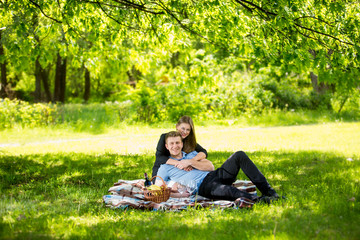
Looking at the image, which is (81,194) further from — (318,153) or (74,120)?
(74,120)

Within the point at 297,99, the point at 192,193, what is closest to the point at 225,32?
the point at 192,193

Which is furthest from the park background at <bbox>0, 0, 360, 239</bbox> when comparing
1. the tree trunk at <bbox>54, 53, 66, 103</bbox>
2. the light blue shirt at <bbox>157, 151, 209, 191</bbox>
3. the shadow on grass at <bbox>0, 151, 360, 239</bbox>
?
the tree trunk at <bbox>54, 53, 66, 103</bbox>

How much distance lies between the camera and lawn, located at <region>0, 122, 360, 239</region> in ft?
12.1

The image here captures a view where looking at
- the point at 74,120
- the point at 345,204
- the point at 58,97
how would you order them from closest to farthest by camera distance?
the point at 345,204 < the point at 74,120 < the point at 58,97

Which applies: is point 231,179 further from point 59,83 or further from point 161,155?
point 59,83

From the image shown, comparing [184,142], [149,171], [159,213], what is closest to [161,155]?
[184,142]

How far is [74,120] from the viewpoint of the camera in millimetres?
15367

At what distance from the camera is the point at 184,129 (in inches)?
223

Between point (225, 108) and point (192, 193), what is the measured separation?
1116 centimetres

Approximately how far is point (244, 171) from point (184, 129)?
49.2 inches

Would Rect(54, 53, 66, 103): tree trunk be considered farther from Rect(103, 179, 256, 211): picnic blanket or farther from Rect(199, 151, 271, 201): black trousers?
Rect(199, 151, 271, 201): black trousers

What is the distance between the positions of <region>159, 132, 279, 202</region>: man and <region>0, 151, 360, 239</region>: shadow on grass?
13.4 inches

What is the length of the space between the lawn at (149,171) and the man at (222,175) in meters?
0.35

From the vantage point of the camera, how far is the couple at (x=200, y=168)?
4.78 meters
